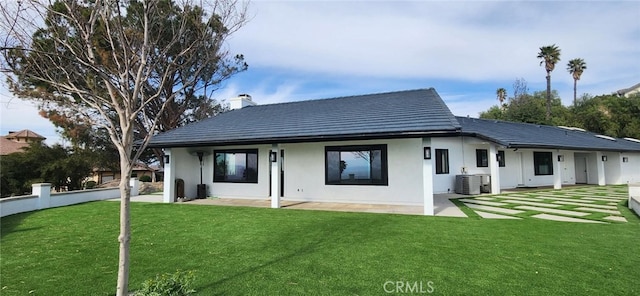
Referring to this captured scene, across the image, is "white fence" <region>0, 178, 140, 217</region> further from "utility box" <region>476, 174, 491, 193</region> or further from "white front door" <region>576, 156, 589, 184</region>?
"white front door" <region>576, 156, 589, 184</region>

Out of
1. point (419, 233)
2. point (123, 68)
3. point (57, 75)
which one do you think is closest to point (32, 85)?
point (57, 75)

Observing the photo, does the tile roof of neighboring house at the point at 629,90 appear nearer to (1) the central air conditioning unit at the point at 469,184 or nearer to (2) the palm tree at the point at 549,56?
(2) the palm tree at the point at 549,56

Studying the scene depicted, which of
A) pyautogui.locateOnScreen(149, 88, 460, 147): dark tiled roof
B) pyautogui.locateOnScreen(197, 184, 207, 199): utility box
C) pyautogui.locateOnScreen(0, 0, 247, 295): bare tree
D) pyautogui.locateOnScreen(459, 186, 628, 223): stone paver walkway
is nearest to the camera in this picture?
pyautogui.locateOnScreen(0, 0, 247, 295): bare tree

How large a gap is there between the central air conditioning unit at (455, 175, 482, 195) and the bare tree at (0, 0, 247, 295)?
12612 mm

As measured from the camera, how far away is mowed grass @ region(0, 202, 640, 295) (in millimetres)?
3627

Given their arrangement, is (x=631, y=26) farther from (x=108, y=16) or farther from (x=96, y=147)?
(x=96, y=147)

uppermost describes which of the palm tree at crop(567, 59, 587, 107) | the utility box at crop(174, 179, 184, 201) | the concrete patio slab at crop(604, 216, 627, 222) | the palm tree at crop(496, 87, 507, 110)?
the palm tree at crop(567, 59, 587, 107)

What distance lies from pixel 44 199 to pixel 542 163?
22.6m

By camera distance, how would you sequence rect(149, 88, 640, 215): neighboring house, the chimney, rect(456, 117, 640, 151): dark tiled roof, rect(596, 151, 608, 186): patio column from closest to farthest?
rect(149, 88, 640, 215): neighboring house < rect(456, 117, 640, 151): dark tiled roof < the chimney < rect(596, 151, 608, 186): patio column

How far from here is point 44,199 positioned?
1047 centimetres

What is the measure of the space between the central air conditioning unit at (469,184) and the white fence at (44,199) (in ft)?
50.0

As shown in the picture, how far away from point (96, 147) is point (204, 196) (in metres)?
15.4

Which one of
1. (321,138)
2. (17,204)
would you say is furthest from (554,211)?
(17,204)

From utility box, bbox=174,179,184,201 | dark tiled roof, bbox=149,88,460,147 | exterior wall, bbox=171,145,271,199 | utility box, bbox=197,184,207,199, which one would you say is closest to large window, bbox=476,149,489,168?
dark tiled roof, bbox=149,88,460,147
